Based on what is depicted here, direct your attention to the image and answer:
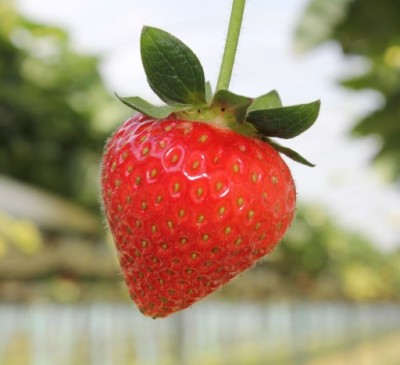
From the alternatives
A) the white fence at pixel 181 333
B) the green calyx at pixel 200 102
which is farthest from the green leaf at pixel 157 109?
the white fence at pixel 181 333

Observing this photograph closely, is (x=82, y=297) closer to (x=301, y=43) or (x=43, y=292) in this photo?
(x=43, y=292)

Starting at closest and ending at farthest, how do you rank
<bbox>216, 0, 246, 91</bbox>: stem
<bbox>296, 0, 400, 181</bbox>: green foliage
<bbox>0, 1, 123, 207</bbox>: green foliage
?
<bbox>216, 0, 246, 91</bbox>: stem < <bbox>296, 0, 400, 181</bbox>: green foliage < <bbox>0, 1, 123, 207</bbox>: green foliage

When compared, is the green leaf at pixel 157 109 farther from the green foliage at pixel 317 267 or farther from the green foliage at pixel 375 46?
the green foliage at pixel 317 267

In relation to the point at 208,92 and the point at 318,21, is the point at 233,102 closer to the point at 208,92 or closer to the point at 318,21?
the point at 208,92

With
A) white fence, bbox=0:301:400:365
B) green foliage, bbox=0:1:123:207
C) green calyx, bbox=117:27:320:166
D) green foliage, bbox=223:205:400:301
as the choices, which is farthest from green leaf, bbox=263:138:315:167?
green foliage, bbox=223:205:400:301

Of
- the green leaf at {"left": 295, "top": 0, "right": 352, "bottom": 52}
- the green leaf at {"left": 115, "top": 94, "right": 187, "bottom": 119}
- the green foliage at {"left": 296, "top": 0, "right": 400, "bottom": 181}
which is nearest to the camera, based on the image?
the green leaf at {"left": 115, "top": 94, "right": 187, "bottom": 119}

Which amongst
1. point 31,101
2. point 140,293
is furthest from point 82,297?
point 140,293

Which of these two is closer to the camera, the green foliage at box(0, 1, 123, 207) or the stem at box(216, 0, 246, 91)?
the stem at box(216, 0, 246, 91)

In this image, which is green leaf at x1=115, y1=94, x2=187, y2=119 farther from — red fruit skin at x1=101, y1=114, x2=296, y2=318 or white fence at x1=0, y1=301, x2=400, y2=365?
white fence at x1=0, y1=301, x2=400, y2=365

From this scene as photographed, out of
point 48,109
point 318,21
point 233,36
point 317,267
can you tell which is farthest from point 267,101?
point 317,267
